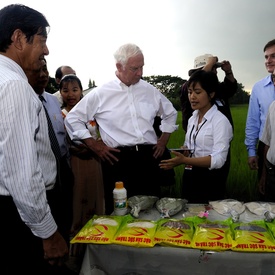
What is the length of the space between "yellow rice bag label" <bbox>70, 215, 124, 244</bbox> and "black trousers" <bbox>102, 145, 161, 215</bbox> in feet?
2.37

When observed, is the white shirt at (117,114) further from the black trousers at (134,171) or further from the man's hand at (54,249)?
the man's hand at (54,249)

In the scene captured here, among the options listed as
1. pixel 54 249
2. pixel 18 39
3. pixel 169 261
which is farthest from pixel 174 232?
pixel 18 39

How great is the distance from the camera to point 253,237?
1147 mm

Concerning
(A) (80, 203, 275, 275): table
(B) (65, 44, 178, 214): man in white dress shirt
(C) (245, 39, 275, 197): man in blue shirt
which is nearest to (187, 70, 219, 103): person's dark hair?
(B) (65, 44, 178, 214): man in white dress shirt

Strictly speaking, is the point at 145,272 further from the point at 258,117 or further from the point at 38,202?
the point at 258,117

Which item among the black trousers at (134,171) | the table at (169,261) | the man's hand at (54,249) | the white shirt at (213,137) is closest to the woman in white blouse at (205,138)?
the white shirt at (213,137)

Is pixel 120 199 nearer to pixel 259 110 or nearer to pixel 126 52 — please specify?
pixel 126 52

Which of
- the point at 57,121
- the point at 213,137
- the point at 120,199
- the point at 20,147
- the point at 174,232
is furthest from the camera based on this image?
the point at 57,121

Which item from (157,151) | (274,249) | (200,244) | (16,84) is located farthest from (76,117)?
(274,249)

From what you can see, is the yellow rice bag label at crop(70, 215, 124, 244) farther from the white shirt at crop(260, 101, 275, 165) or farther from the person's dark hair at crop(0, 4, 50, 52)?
the white shirt at crop(260, 101, 275, 165)

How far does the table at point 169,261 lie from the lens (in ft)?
3.62

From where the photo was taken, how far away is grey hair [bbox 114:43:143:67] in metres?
1.99

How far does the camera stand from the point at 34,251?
121cm

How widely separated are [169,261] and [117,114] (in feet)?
3.86
